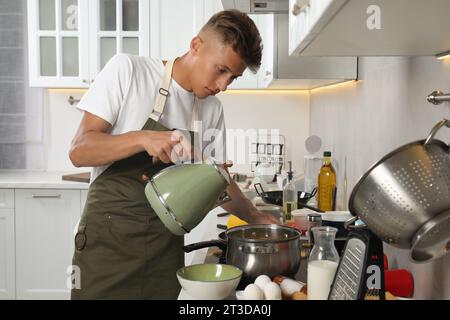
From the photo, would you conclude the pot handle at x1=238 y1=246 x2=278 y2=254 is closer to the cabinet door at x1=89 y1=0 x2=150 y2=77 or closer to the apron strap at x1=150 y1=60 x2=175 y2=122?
the apron strap at x1=150 y1=60 x2=175 y2=122

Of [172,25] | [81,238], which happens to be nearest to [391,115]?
[81,238]

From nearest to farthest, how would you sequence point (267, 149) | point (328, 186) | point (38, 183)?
point (328, 186) → point (38, 183) → point (267, 149)

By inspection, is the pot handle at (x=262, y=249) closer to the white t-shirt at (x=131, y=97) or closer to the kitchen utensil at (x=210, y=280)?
the kitchen utensil at (x=210, y=280)

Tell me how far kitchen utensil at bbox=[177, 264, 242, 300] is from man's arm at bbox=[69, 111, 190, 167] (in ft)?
0.92

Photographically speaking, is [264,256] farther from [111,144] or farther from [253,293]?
[111,144]

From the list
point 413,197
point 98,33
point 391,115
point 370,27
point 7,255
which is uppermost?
point 98,33

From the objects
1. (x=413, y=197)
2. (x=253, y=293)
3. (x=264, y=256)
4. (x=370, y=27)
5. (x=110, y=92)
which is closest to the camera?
(x=413, y=197)

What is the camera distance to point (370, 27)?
0.81 meters

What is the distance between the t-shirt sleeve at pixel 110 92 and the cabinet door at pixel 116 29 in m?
1.67

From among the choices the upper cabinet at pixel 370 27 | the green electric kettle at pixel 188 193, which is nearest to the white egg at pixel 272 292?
the green electric kettle at pixel 188 193

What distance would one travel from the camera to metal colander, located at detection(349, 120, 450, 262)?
70cm

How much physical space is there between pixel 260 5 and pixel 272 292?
4.12 ft
